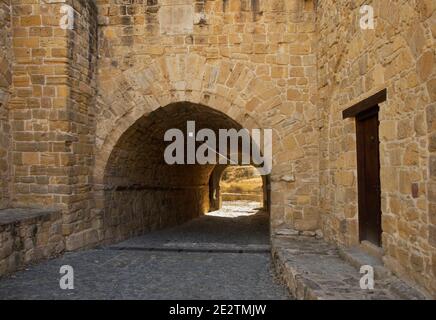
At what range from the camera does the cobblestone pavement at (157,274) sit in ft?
13.9

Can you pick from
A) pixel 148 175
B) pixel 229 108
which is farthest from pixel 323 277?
pixel 148 175

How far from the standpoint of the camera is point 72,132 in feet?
20.2

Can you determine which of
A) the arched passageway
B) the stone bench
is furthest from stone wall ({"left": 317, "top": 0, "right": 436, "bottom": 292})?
the stone bench

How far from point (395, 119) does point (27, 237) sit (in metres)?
4.61

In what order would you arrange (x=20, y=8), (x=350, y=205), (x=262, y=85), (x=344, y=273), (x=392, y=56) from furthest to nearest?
(x=262, y=85), (x=20, y=8), (x=350, y=205), (x=344, y=273), (x=392, y=56)

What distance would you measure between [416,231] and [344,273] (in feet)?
3.29

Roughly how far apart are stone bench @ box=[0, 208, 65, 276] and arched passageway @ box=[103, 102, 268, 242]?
1.13 meters

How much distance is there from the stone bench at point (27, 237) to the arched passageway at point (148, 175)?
1131 millimetres

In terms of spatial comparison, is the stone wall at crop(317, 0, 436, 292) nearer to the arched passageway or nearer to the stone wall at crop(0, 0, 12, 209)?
the arched passageway

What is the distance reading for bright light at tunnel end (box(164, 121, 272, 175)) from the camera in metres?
6.62

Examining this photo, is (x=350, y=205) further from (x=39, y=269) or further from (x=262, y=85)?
(x=39, y=269)

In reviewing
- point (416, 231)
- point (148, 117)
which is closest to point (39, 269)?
point (148, 117)

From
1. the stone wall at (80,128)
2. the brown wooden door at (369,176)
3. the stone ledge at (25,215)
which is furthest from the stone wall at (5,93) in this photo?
the brown wooden door at (369,176)

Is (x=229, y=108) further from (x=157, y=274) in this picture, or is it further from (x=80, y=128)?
(x=157, y=274)
